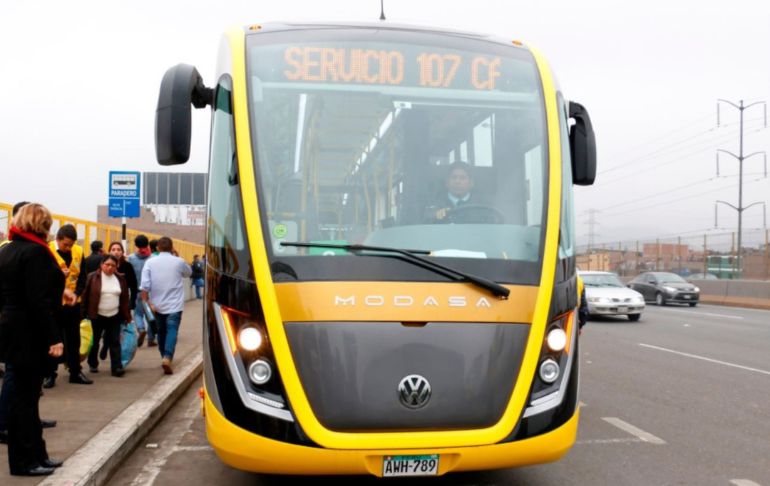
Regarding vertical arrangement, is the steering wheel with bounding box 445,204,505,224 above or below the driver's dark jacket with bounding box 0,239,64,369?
above

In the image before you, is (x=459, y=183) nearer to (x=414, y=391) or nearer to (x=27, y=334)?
(x=414, y=391)

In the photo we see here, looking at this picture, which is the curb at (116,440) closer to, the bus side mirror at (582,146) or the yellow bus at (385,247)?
the yellow bus at (385,247)

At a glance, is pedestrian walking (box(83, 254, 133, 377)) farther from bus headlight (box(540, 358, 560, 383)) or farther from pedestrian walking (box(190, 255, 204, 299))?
pedestrian walking (box(190, 255, 204, 299))

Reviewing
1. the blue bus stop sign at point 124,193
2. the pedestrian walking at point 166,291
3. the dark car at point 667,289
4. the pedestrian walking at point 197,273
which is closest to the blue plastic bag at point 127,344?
the pedestrian walking at point 166,291

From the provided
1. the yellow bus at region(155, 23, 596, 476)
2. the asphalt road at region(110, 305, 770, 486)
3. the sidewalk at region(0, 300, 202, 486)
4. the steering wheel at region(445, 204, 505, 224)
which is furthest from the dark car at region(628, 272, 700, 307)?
the steering wheel at region(445, 204, 505, 224)

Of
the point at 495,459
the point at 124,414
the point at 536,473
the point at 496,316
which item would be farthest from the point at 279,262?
the point at 124,414

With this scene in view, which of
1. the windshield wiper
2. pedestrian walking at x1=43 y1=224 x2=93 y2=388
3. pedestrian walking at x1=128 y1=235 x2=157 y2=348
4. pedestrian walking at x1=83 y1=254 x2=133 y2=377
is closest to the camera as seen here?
the windshield wiper

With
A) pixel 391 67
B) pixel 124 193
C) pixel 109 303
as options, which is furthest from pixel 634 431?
pixel 124 193

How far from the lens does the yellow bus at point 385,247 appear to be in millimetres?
4133

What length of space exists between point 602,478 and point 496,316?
1751 millimetres

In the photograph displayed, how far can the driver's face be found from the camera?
4852 millimetres

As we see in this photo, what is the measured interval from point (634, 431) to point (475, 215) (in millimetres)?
3157

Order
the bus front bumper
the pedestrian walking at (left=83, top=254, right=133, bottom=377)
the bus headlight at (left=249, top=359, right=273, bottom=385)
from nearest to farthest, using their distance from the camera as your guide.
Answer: the bus front bumper < the bus headlight at (left=249, top=359, right=273, bottom=385) < the pedestrian walking at (left=83, top=254, right=133, bottom=377)

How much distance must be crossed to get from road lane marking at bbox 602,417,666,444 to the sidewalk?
4.20 meters
